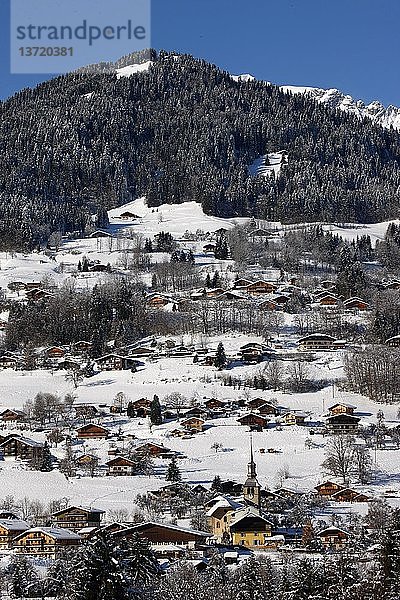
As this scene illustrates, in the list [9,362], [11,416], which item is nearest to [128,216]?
[9,362]

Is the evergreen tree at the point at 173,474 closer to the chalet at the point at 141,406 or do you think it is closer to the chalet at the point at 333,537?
the chalet at the point at 333,537

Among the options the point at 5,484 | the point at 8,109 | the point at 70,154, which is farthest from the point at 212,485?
the point at 8,109

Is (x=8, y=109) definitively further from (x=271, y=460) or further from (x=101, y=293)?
(x=271, y=460)

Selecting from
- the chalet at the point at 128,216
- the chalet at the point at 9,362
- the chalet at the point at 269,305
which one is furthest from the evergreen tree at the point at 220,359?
the chalet at the point at 128,216

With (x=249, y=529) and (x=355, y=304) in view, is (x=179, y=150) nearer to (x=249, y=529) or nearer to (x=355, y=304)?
(x=355, y=304)

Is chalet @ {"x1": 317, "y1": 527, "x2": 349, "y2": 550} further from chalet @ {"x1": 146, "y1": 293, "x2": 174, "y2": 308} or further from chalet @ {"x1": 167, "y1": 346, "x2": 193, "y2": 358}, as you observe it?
chalet @ {"x1": 146, "y1": 293, "x2": 174, "y2": 308}

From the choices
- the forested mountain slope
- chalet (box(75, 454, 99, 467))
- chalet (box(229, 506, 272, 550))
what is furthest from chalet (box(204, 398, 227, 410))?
the forested mountain slope
